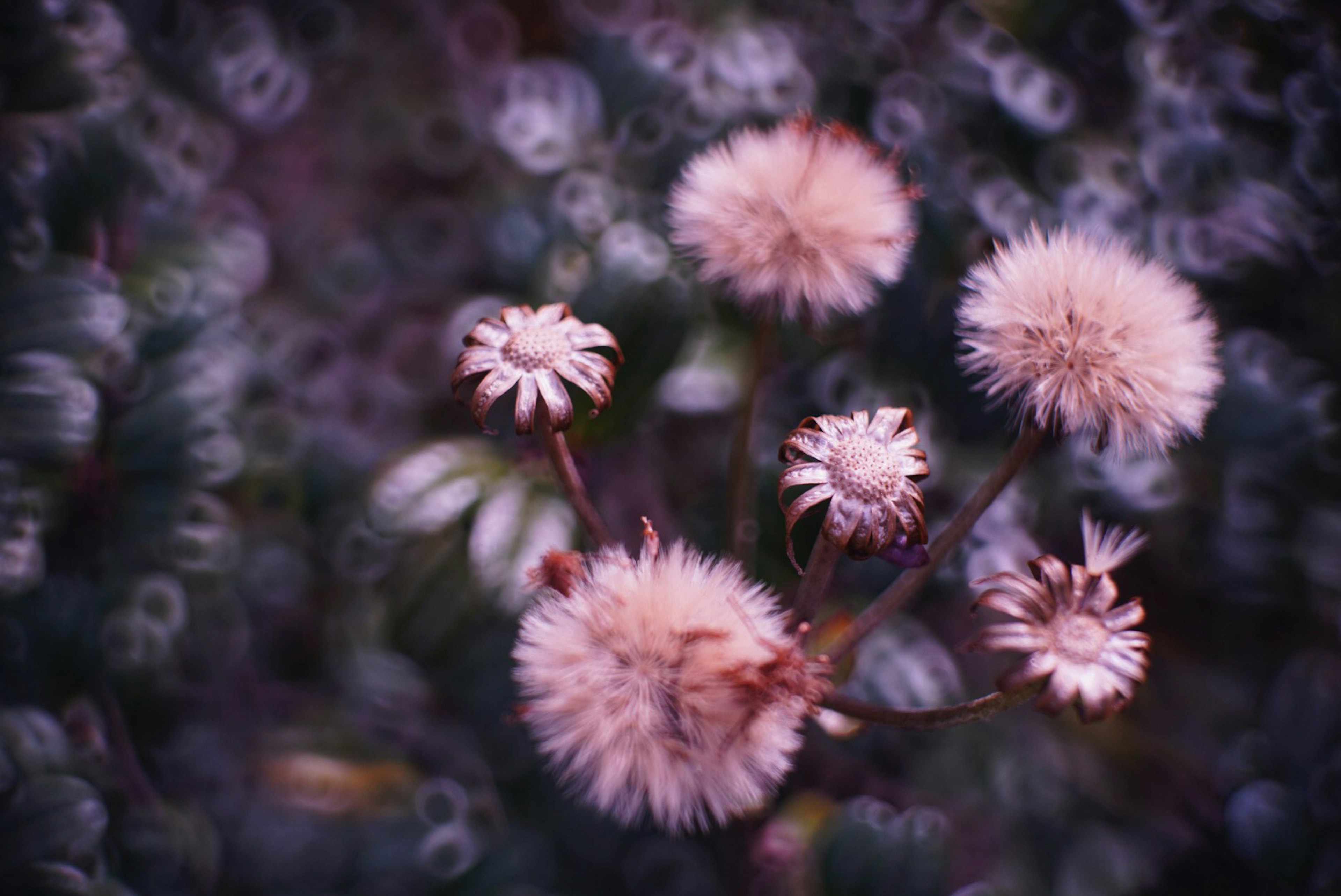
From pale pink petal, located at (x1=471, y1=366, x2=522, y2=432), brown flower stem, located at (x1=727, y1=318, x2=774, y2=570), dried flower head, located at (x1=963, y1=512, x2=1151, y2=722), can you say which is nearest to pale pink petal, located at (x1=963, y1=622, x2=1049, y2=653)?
dried flower head, located at (x1=963, y1=512, x2=1151, y2=722)

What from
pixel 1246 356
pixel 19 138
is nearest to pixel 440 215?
pixel 19 138

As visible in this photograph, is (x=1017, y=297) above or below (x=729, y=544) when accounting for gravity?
above

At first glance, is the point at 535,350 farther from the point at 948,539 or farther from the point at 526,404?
the point at 948,539

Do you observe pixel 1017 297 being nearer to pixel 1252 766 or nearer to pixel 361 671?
pixel 1252 766

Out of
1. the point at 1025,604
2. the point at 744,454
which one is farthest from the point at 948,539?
the point at 744,454

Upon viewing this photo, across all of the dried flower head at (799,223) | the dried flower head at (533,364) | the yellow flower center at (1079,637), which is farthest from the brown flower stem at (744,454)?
the yellow flower center at (1079,637)

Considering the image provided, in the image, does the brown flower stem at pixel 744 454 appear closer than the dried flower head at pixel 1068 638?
No

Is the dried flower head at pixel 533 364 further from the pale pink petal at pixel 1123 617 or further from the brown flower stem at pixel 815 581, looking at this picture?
the pale pink petal at pixel 1123 617
